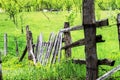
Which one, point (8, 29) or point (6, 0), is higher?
point (6, 0)

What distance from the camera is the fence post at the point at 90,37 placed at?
7.29 meters

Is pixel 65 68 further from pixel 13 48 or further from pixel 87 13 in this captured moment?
pixel 13 48

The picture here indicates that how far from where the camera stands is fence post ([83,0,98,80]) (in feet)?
23.9

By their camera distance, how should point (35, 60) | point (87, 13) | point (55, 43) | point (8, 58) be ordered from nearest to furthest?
point (87, 13)
point (55, 43)
point (35, 60)
point (8, 58)

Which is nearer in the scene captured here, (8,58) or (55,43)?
(55,43)

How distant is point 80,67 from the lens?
9.73 meters

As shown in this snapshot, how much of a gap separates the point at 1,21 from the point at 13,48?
99.0ft

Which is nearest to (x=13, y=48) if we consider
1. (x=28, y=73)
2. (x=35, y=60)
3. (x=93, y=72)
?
(x=35, y=60)

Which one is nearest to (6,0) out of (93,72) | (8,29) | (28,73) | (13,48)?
(8,29)

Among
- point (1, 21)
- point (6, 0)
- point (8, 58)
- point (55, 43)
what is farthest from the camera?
point (1, 21)

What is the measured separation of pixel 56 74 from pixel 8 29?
37.2 meters

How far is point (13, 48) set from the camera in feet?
81.1

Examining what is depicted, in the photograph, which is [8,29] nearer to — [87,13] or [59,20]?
[59,20]

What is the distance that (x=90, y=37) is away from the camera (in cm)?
741
